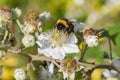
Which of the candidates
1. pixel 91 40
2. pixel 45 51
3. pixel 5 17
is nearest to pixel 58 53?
pixel 45 51

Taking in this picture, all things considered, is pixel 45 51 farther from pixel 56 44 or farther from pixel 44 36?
pixel 56 44

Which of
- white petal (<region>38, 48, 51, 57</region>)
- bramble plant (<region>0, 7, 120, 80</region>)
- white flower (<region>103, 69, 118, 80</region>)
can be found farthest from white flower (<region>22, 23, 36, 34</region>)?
white flower (<region>103, 69, 118, 80</region>)

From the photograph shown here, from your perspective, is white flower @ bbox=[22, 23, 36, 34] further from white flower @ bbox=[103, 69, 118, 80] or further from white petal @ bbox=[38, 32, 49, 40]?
white flower @ bbox=[103, 69, 118, 80]

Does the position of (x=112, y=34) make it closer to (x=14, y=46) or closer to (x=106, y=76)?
(x=106, y=76)

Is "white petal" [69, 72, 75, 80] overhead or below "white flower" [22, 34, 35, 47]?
below

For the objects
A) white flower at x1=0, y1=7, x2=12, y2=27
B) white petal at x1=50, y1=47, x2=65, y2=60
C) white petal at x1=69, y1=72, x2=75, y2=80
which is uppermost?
white flower at x1=0, y1=7, x2=12, y2=27

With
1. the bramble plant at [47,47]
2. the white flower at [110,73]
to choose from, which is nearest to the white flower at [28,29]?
the bramble plant at [47,47]

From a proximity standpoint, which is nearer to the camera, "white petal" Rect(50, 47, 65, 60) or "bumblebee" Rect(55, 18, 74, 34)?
"white petal" Rect(50, 47, 65, 60)
